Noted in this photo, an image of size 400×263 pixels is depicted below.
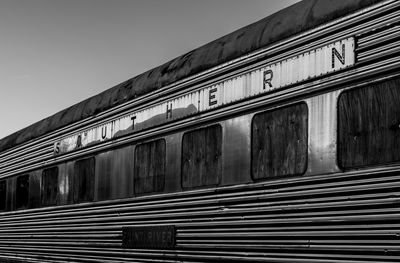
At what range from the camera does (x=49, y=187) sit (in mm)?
10016

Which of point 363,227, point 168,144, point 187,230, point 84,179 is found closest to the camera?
point 363,227

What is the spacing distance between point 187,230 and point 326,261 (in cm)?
196

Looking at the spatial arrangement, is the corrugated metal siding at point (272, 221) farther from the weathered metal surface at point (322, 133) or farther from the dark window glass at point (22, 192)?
the dark window glass at point (22, 192)

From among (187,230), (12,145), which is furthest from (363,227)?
(12,145)

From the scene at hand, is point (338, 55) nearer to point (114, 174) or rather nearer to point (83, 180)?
point (114, 174)

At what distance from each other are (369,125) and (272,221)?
3.99 ft

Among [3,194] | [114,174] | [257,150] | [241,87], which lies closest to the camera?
[257,150]

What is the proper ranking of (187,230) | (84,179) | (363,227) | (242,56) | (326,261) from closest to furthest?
(363,227) < (326,261) < (242,56) < (187,230) < (84,179)


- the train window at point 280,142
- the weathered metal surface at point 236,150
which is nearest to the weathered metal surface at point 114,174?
the weathered metal surface at point 236,150

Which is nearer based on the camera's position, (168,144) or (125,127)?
(168,144)

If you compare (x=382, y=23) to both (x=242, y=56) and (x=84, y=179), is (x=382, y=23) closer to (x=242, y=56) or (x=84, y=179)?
(x=242, y=56)

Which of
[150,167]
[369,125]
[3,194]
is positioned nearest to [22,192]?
[3,194]

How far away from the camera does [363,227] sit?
14.9ft

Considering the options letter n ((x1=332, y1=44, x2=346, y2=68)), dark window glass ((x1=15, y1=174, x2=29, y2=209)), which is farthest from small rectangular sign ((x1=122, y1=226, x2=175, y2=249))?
dark window glass ((x1=15, y1=174, x2=29, y2=209))
